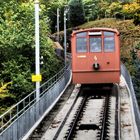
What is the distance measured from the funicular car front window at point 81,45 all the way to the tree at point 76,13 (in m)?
59.6

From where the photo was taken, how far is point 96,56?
105ft

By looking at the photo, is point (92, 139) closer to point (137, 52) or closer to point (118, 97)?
point (118, 97)

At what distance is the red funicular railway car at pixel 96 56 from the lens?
31891 mm

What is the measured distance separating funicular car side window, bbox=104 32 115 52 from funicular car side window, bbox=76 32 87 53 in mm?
1231

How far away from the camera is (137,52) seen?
216 feet

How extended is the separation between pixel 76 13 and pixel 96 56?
62.4m

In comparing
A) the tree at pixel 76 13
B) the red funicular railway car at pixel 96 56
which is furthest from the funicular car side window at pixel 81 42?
the tree at pixel 76 13

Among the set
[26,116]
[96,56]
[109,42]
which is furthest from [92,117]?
[109,42]

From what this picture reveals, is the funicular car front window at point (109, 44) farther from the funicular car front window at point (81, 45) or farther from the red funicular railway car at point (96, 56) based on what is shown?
the funicular car front window at point (81, 45)

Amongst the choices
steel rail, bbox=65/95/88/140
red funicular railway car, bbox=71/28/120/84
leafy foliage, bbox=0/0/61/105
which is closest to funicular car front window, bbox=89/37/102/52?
red funicular railway car, bbox=71/28/120/84

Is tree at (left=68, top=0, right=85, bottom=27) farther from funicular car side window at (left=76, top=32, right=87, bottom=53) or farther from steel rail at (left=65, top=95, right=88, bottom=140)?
steel rail at (left=65, top=95, right=88, bottom=140)

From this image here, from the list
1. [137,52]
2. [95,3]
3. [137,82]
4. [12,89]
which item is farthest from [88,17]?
[12,89]

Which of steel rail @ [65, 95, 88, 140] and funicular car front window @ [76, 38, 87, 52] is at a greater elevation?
funicular car front window @ [76, 38, 87, 52]

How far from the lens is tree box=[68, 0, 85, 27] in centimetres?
9212
